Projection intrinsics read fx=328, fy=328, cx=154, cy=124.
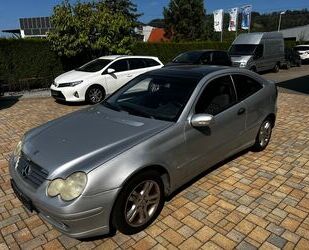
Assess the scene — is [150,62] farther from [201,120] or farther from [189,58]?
[201,120]

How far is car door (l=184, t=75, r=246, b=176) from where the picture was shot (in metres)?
4.05

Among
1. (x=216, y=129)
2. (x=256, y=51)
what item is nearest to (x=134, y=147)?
(x=216, y=129)

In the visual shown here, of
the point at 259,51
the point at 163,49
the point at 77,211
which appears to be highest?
the point at 163,49

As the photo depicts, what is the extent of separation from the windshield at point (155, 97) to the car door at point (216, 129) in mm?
225

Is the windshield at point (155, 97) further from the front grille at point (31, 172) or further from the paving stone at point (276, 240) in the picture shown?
the paving stone at point (276, 240)

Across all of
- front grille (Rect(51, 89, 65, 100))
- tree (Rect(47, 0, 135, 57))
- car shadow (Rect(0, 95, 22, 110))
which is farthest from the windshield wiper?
tree (Rect(47, 0, 135, 57))

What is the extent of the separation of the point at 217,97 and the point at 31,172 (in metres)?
2.56

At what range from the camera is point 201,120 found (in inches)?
152

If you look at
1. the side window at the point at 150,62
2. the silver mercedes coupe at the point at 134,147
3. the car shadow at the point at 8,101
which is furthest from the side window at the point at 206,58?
the silver mercedes coupe at the point at 134,147

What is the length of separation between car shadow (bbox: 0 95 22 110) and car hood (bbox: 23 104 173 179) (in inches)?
290

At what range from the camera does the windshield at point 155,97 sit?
411 cm

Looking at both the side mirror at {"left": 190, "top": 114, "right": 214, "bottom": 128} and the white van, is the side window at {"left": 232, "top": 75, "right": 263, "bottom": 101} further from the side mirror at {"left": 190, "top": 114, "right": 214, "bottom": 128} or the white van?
the white van

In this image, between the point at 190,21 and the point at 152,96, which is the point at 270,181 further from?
the point at 190,21

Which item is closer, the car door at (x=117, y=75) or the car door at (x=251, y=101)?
the car door at (x=251, y=101)
